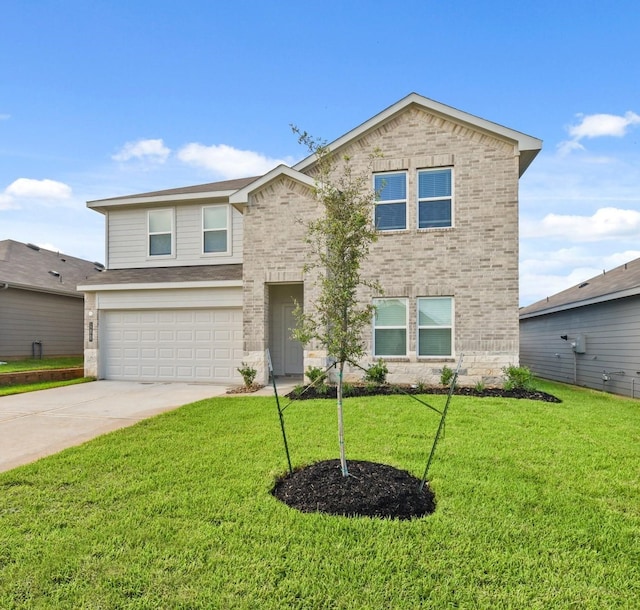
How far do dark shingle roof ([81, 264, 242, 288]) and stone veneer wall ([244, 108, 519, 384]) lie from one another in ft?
4.28

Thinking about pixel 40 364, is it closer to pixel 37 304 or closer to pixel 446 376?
pixel 37 304

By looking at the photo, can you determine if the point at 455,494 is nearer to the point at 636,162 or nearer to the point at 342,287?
the point at 342,287

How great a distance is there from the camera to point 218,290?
1240 cm

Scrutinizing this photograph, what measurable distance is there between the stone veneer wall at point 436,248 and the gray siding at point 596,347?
3573mm

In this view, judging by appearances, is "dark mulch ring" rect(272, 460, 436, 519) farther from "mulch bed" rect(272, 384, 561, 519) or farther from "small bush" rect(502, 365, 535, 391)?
"small bush" rect(502, 365, 535, 391)

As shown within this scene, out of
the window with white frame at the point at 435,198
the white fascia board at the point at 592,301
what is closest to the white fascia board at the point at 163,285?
the window with white frame at the point at 435,198

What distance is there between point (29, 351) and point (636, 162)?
21.5 meters

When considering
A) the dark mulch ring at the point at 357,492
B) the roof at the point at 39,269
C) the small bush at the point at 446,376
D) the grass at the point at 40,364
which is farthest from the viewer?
the roof at the point at 39,269

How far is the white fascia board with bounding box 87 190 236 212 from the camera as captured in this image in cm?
1345

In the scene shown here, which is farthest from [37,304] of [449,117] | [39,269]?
[449,117]

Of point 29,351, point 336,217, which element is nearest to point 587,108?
point 336,217

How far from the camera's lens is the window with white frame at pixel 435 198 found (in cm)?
1114

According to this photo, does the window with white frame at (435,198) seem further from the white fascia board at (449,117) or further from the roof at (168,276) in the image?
the roof at (168,276)

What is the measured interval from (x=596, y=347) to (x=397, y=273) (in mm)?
7331
